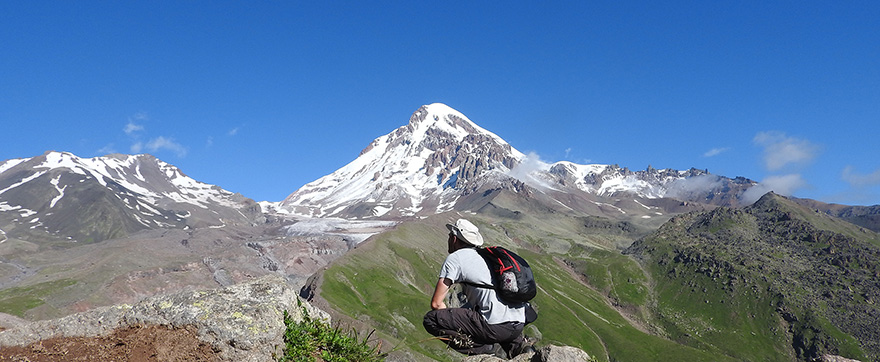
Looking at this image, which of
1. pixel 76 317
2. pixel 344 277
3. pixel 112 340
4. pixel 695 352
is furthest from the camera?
pixel 695 352

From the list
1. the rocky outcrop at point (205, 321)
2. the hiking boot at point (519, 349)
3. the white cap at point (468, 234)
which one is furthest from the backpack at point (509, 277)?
the rocky outcrop at point (205, 321)

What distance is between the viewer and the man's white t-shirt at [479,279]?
10000 millimetres

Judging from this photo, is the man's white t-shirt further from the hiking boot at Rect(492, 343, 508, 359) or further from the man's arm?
the hiking boot at Rect(492, 343, 508, 359)

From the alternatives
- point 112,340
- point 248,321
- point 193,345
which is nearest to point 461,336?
point 248,321

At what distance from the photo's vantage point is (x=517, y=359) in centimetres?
1090

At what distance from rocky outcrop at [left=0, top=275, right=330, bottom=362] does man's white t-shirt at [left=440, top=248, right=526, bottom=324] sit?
4.32 meters

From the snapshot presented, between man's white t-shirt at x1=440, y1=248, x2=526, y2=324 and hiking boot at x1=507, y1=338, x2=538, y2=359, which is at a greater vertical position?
man's white t-shirt at x1=440, y1=248, x2=526, y2=324

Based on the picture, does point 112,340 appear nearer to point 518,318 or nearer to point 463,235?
point 463,235

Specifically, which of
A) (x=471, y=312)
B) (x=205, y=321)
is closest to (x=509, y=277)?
(x=471, y=312)

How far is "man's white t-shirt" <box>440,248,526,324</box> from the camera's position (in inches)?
394

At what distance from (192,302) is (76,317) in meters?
2.34

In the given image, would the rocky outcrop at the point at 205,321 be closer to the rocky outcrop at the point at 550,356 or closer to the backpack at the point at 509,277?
the rocky outcrop at the point at 550,356

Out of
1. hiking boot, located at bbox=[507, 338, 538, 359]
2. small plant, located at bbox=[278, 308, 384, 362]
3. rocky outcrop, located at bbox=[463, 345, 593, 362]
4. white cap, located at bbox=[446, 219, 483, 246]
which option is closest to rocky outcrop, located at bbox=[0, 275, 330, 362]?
small plant, located at bbox=[278, 308, 384, 362]

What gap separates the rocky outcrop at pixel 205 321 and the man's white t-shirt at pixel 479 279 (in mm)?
4315
